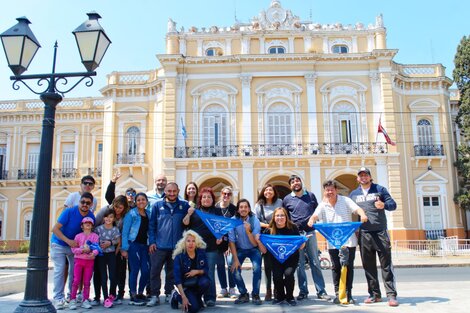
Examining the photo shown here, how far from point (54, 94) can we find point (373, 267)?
5.10 meters

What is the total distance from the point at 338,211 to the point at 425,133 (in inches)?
755

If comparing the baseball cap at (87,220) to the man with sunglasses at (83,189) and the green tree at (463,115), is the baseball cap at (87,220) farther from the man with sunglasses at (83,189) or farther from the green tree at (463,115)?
the green tree at (463,115)

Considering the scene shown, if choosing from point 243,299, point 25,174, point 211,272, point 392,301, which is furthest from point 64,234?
point 25,174

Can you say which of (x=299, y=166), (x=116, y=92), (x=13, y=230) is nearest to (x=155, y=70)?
(x=116, y=92)

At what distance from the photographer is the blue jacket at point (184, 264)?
580 centimetres

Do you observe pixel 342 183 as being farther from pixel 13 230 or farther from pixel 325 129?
pixel 13 230

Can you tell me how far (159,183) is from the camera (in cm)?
755

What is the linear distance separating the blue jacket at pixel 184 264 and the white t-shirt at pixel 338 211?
193cm

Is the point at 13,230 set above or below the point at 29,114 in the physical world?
below

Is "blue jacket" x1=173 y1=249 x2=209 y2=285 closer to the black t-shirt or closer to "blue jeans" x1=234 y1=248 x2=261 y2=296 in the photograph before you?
"blue jeans" x1=234 y1=248 x2=261 y2=296

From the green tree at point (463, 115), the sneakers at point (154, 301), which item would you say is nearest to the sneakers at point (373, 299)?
the sneakers at point (154, 301)

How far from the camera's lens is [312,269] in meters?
6.97

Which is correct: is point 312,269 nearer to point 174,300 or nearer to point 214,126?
point 174,300

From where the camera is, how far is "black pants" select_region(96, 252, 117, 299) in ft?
21.6
